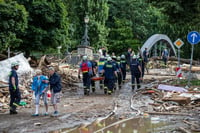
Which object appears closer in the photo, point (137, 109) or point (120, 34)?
point (137, 109)

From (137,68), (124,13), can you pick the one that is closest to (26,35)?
(137,68)

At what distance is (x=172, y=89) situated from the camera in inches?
633

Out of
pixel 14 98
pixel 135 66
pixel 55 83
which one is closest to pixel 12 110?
pixel 14 98

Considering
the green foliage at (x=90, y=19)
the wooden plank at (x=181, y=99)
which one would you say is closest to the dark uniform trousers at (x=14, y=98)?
the wooden plank at (x=181, y=99)

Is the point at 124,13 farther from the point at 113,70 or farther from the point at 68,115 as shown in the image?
the point at 68,115

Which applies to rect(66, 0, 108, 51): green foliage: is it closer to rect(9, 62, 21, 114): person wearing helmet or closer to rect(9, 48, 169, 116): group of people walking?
rect(9, 48, 169, 116): group of people walking

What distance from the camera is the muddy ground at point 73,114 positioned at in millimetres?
9773

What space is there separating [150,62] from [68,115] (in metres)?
27.6

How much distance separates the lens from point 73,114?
11625mm

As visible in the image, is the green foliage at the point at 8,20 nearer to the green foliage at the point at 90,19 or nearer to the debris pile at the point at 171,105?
the debris pile at the point at 171,105

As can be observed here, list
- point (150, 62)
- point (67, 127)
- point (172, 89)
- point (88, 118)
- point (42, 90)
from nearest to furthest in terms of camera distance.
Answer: point (67, 127) < point (88, 118) < point (42, 90) < point (172, 89) < point (150, 62)

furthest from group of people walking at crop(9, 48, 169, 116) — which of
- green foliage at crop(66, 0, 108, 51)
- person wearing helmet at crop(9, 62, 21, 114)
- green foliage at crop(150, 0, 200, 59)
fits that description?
green foliage at crop(66, 0, 108, 51)

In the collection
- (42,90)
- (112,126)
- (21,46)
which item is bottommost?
(112,126)

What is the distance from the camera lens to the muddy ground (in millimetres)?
9773
